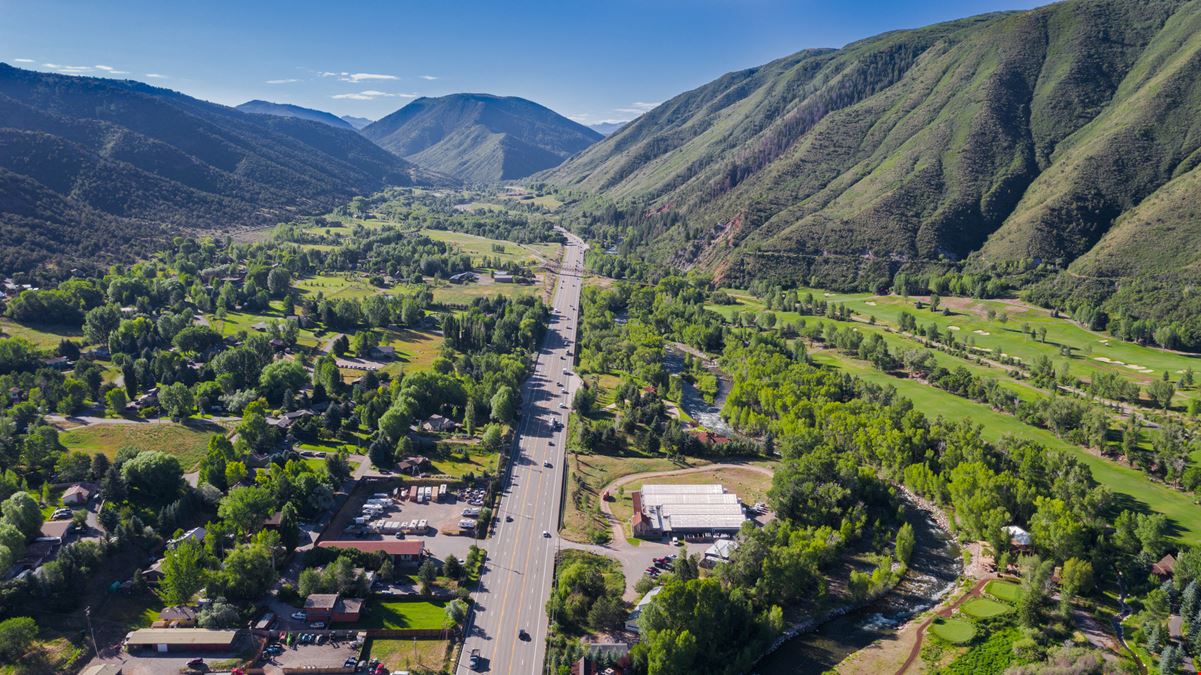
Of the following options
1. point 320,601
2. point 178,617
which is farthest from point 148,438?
point 320,601

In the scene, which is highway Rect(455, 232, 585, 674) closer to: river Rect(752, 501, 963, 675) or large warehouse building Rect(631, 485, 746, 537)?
large warehouse building Rect(631, 485, 746, 537)

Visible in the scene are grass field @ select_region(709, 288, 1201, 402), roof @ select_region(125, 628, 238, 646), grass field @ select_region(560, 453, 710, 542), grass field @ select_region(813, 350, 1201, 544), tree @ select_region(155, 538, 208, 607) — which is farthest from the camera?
grass field @ select_region(709, 288, 1201, 402)

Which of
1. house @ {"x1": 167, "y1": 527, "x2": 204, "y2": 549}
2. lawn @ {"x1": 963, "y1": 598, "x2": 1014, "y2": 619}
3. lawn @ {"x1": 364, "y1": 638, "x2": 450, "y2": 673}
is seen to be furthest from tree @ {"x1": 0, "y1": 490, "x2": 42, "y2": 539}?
lawn @ {"x1": 963, "y1": 598, "x2": 1014, "y2": 619}

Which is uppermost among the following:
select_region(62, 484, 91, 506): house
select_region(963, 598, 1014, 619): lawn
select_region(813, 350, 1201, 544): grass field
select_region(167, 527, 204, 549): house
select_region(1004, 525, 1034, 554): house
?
select_region(813, 350, 1201, 544): grass field

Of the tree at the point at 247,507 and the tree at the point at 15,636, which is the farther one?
the tree at the point at 247,507

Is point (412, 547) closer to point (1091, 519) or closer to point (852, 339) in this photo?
point (1091, 519)

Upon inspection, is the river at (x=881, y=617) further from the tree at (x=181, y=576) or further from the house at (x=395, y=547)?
the tree at (x=181, y=576)

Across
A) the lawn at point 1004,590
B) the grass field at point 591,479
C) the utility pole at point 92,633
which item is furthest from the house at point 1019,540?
the utility pole at point 92,633
